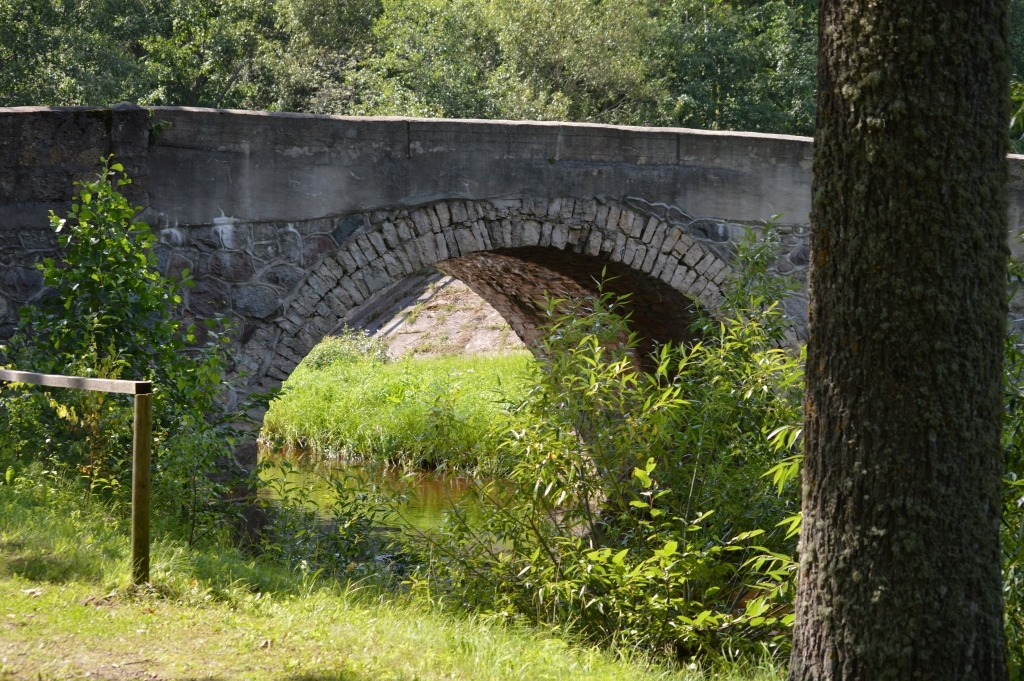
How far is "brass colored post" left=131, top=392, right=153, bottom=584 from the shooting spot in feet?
12.7

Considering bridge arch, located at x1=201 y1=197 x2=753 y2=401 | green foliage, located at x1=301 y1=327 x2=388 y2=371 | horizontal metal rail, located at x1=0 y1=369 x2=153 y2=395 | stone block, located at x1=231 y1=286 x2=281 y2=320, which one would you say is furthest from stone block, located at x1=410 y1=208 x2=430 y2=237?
green foliage, located at x1=301 y1=327 x2=388 y2=371

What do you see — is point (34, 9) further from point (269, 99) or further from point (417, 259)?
point (417, 259)

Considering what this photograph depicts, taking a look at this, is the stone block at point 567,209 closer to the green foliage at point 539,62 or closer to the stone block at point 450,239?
the stone block at point 450,239

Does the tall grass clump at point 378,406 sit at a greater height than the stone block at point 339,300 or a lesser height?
lesser

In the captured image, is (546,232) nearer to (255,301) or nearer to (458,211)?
(458,211)

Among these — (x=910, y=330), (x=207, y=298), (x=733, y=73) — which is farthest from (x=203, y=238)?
(x=733, y=73)

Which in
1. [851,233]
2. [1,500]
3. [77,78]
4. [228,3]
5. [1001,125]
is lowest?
[1,500]

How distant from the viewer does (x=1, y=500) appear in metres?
4.60

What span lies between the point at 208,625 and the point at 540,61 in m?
16.0

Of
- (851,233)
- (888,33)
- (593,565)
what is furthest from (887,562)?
(593,565)

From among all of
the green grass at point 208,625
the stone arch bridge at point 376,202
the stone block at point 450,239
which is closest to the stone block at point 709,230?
the stone arch bridge at point 376,202

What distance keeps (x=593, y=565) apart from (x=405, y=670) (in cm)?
159

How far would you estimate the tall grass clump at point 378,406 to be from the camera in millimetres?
10953

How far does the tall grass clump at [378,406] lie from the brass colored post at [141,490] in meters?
4.98
